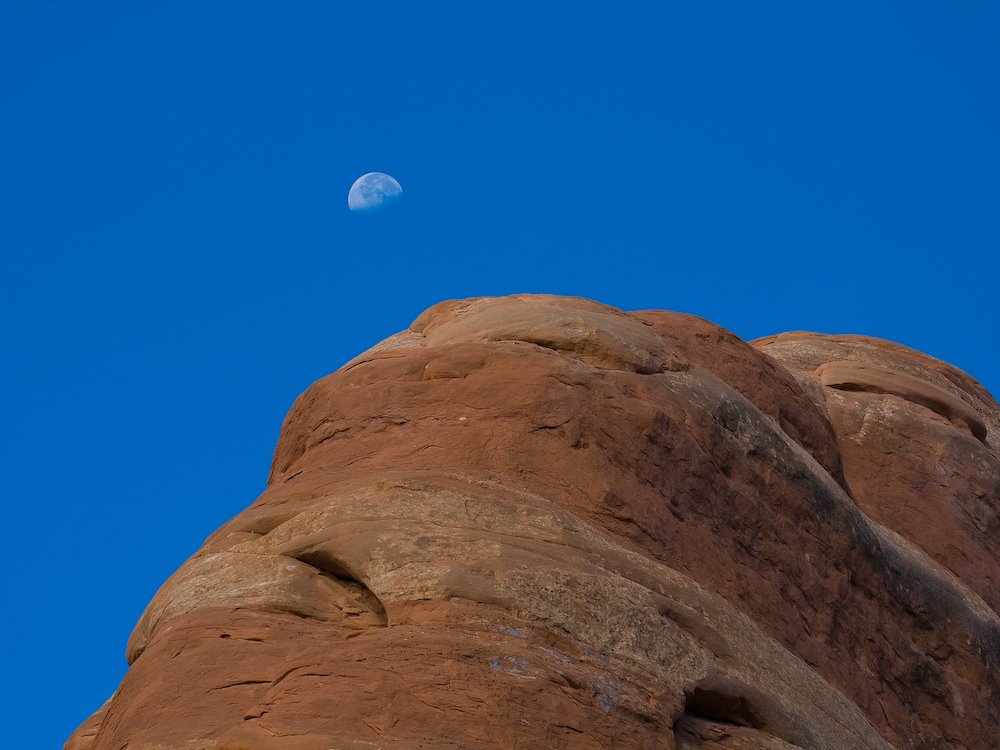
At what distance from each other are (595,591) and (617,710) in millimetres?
1141

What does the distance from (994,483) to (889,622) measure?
4596mm

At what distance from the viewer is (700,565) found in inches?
497

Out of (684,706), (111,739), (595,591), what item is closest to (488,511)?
(595,591)

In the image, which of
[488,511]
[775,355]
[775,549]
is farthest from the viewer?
[775,355]

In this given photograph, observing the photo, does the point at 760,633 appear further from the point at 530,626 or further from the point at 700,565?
the point at 530,626

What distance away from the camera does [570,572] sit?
34.8 feet

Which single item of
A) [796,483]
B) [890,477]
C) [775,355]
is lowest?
[796,483]

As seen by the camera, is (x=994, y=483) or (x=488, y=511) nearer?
(x=488, y=511)

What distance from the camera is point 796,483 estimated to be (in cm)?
1420

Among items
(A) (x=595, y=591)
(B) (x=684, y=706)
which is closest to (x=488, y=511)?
(A) (x=595, y=591)

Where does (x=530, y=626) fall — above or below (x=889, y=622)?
below

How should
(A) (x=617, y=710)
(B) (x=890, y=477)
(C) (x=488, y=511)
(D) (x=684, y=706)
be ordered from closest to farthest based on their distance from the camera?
(A) (x=617, y=710) < (D) (x=684, y=706) < (C) (x=488, y=511) < (B) (x=890, y=477)

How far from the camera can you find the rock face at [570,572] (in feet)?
30.9

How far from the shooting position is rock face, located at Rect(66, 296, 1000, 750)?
371 inches
